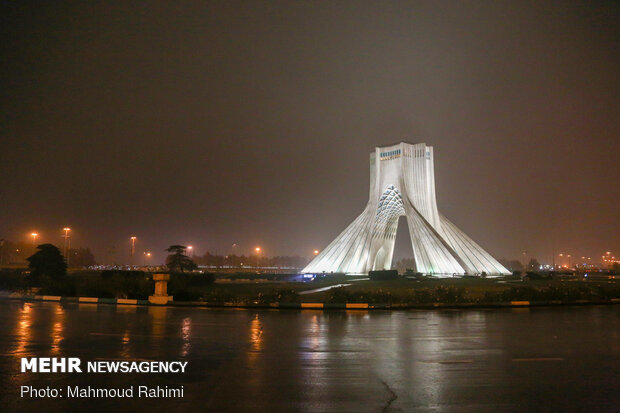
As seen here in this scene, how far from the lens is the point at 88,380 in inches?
256

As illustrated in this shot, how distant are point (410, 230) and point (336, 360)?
1391 inches

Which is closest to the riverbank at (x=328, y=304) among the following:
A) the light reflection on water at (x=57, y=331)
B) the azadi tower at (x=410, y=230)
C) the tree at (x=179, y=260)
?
the light reflection on water at (x=57, y=331)

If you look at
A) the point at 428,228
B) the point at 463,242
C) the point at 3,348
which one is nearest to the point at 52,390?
the point at 3,348

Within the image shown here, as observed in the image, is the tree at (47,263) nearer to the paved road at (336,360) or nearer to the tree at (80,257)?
the paved road at (336,360)

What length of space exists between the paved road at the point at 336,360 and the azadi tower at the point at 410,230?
24.9 metres

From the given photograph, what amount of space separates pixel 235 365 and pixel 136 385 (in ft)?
5.44

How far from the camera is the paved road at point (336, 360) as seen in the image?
556cm

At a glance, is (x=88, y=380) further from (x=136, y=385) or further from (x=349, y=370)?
(x=349, y=370)

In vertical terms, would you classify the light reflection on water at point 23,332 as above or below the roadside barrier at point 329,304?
above

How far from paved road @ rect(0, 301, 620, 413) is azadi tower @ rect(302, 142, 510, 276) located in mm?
24914

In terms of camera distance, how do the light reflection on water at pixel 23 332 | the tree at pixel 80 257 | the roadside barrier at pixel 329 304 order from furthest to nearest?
the tree at pixel 80 257
the roadside barrier at pixel 329 304
the light reflection on water at pixel 23 332

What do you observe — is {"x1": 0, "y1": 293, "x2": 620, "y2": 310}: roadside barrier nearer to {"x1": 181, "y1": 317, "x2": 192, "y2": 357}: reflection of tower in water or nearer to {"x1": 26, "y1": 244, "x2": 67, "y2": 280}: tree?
{"x1": 181, "y1": 317, "x2": 192, "y2": 357}: reflection of tower in water

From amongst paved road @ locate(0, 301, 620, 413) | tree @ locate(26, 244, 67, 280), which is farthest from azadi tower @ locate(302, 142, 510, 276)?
paved road @ locate(0, 301, 620, 413)

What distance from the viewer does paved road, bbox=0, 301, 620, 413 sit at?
556 cm
